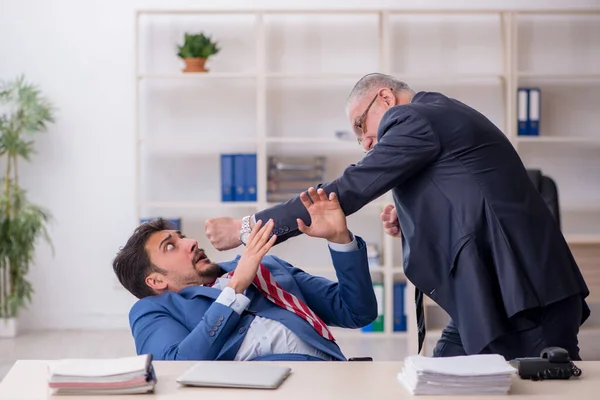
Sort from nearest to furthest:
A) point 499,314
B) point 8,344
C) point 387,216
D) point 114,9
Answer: point 499,314
point 387,216
point 8,344
point 114,9

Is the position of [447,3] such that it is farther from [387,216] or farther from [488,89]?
[387,216]

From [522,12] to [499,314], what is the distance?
4088 mm

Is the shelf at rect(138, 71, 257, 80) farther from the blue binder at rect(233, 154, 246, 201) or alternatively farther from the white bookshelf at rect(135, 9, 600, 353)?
the blue binder at rect(233, 154, 246, 201)

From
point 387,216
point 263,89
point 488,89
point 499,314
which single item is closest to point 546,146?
point 488,89

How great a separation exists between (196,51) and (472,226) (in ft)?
13.2

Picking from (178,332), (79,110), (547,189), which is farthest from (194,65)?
(178,332)

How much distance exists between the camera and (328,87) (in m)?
6.46

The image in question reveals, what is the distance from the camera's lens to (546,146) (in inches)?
253

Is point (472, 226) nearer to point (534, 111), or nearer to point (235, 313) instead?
point (235, 313)

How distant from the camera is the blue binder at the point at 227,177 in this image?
611cm

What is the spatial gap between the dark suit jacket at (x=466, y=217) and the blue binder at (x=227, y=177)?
362 centimetres

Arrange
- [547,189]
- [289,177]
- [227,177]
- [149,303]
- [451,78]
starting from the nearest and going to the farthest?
[149,303], [547,189], [227,177], [289,177], [451,78]

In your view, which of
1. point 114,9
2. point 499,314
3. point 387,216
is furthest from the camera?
point 114,9

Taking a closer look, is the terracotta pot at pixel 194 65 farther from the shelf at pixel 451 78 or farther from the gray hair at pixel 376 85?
the gray hair at pixel 376 85
